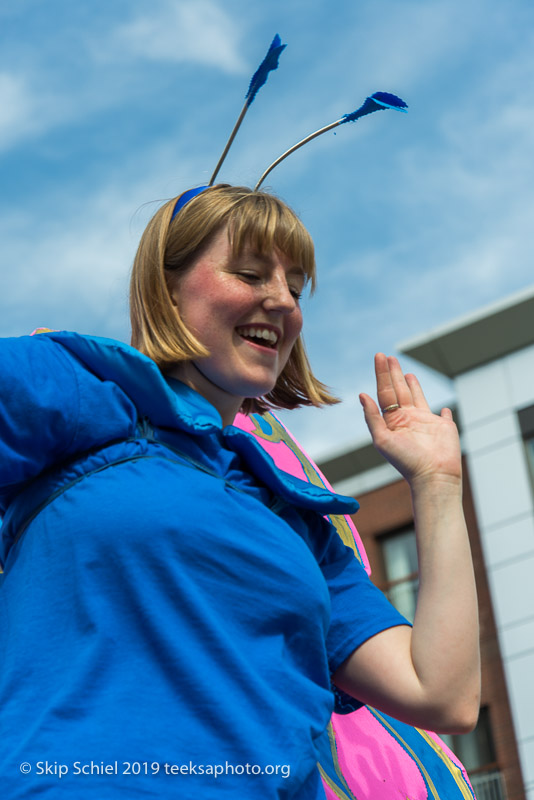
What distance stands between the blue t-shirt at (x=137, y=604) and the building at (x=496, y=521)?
41.2ft

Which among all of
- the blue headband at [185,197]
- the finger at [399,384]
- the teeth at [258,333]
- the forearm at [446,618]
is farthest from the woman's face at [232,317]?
the forearm at [446,618]

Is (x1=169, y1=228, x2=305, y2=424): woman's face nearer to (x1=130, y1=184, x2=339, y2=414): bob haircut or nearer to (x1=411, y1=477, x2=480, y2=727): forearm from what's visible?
(x1=130, y1=184, x2=339, y2=414): bob haircut

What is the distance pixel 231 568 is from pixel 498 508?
43.8 feet

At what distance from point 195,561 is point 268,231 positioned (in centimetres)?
60

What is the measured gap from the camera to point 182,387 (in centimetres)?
180

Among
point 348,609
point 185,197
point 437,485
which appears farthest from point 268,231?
point 348,609

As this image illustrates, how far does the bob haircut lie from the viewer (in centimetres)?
180

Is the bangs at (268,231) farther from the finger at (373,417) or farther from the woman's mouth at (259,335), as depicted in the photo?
the finger at (373,417)

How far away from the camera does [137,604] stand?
1.47 meters

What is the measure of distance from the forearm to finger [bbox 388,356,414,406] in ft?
0.83

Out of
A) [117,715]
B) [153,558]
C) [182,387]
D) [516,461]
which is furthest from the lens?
[516,461]

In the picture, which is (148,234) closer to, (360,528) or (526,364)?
(526,364)

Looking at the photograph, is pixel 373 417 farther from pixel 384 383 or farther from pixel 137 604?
pixel 137 604

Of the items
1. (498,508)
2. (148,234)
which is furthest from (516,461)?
(148,234)
